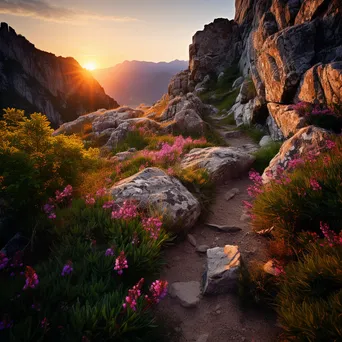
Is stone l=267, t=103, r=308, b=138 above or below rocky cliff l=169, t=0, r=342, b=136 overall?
below

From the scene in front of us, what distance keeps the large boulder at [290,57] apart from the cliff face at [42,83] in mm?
124635

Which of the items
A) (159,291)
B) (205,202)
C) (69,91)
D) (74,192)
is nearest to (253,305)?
(159,291)

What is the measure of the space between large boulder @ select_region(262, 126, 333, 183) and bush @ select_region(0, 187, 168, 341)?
4.39 m

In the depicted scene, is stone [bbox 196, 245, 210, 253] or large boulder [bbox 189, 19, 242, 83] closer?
stone [bbox 196, 245, 210, 253]

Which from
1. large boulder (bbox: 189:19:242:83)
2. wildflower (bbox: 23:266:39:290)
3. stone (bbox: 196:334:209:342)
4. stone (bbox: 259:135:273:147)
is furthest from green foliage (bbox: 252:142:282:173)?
large boulder (bbox: 189:19:242:83)

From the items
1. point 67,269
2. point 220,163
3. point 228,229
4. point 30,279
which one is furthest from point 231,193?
point 30,279

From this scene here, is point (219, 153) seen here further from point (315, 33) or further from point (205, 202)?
point (315, 33)

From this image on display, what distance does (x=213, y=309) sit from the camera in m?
3.84

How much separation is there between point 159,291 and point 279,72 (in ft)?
44.0

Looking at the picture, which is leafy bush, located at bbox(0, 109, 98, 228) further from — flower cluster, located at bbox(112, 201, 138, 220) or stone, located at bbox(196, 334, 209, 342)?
stone, located at bbox(196, 334, 209, 342)

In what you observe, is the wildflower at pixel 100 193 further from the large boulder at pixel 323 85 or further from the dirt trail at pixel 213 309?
the large boulder at pixel 323 85

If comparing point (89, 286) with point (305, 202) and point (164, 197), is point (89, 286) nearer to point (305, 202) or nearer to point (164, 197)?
point (164, 197)

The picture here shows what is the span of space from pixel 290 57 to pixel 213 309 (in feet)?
41.7

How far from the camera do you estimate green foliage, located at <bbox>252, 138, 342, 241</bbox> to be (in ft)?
13.0
